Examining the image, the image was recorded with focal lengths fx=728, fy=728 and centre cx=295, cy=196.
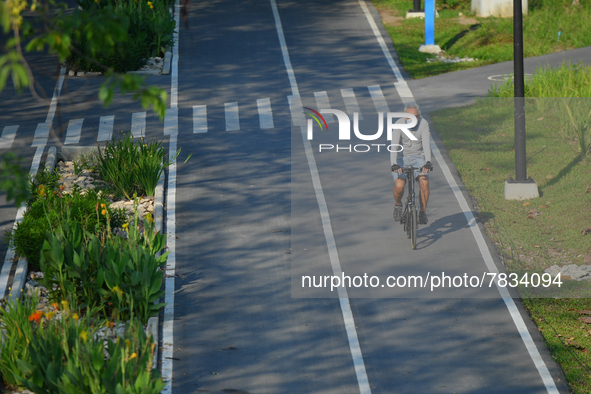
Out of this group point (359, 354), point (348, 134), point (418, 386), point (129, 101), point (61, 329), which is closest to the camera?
point (61, 329)

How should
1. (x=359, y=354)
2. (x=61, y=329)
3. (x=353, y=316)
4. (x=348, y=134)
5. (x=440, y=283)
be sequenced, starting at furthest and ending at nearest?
(x=348, y=134) < (x=440, y=283) < (x=353, y=316) < (x=359, y=354) < (x=61, y=329)

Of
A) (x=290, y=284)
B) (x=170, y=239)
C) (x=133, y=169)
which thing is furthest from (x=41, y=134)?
(x=290, y=284)

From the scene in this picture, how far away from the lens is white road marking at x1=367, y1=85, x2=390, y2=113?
58.9 feet

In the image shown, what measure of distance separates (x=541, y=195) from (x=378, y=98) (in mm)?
6107

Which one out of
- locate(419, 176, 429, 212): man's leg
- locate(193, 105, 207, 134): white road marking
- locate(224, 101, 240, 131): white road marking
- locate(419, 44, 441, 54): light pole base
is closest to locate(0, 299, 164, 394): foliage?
locate(419, 176, 429, 212): man's leg

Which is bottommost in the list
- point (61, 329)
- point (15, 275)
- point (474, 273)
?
point (474, 273)

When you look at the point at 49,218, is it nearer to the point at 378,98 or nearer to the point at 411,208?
the point at 411,208

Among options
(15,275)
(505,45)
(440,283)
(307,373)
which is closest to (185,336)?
(307,373)

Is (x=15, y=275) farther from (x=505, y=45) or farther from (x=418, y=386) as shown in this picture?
(x=505, y=45)

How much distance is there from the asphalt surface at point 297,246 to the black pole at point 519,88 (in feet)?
4.10

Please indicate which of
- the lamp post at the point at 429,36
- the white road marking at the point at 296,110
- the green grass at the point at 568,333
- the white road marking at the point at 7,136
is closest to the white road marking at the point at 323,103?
the white road marking at the point at 296,110

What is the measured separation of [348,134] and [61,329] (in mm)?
10165

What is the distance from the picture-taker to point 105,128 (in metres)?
17.0

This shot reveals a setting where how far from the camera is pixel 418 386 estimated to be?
8.62m
